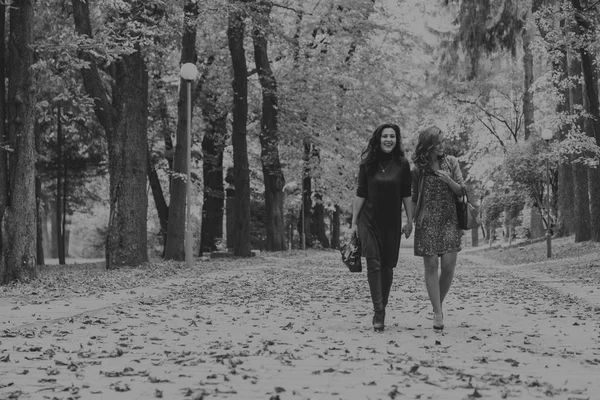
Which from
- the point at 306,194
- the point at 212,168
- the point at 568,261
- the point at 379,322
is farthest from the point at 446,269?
the point at 306,194

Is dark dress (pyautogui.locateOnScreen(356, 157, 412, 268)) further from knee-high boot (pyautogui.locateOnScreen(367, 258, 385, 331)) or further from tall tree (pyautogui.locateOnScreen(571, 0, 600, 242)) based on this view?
tall tree (pyautogui.locateOnScreen(571, 0, 600, 242))

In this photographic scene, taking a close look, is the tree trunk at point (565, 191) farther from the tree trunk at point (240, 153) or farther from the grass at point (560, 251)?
the tree trunk at point (240, 153)

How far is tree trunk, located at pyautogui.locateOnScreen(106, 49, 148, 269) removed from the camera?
17578mm

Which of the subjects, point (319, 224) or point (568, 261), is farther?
point (319, 224)

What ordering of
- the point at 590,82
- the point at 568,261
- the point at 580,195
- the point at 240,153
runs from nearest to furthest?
the point at 590,82 → the point at 568,261 → the point at 580,195 → the point at 240,153

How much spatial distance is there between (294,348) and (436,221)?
1989mm

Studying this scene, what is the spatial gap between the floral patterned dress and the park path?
821 millimetres

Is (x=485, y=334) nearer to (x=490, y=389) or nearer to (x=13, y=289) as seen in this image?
(x=490, y=389)

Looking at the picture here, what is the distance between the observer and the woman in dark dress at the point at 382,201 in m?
7.70

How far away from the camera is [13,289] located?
39.8 ft

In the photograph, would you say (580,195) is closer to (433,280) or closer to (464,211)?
(464,211)

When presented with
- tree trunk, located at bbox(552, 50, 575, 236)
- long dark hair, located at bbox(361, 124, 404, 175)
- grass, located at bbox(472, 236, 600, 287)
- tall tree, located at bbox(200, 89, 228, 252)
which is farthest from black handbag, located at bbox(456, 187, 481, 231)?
tall tree, located at bbox(200, 89, 228, 252)

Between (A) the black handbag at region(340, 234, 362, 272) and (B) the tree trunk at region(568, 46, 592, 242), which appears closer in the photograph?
(A) the black handbag at region(340, 234, 362, 272)

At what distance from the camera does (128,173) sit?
17594 mm
